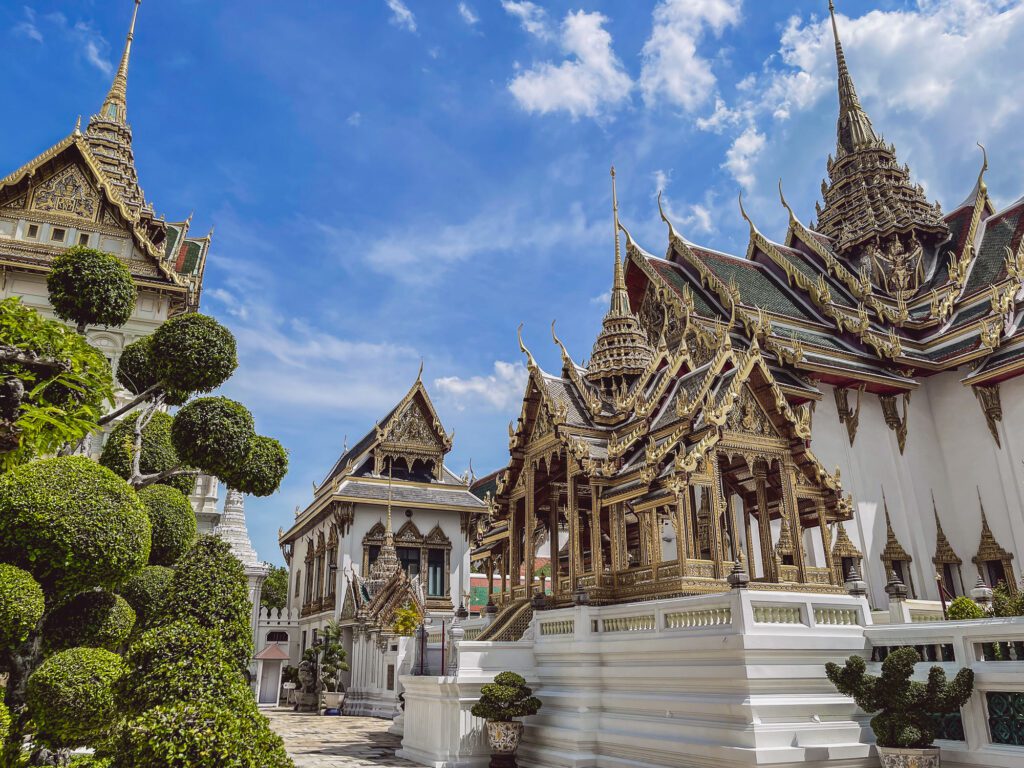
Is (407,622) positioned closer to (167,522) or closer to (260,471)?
(167,522)

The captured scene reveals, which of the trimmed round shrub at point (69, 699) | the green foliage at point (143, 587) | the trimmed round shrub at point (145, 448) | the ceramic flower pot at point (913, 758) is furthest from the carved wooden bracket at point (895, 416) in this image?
the trimmed round shrub at point (69, 699)

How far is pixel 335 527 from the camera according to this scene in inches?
923

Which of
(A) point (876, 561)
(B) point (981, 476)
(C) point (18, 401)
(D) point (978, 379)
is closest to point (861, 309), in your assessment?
(D) point (978, 379)

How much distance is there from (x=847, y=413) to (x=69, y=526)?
16829 mm

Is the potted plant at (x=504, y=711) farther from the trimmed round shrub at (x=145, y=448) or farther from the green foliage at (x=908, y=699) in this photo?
the trimmed round shrub at (x=145, y=448)

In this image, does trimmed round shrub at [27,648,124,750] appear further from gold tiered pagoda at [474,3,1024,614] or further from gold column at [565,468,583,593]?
gold column at [565,468,583,593]

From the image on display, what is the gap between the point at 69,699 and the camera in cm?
705

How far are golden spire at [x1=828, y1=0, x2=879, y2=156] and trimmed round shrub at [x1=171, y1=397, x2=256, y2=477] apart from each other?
26.9 meters

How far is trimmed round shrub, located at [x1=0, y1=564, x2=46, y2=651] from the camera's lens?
6680 mm

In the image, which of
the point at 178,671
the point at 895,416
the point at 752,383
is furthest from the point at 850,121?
the point at 178,671

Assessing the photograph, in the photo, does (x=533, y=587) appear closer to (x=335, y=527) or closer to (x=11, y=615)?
(x=11, y=615)

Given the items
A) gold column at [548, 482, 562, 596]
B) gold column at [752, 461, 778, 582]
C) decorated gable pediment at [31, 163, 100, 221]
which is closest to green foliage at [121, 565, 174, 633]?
gold column at [548, 482, 562, 596]

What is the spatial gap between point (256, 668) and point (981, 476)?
19.5 metres

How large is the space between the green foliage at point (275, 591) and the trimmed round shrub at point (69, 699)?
35.4 metres
